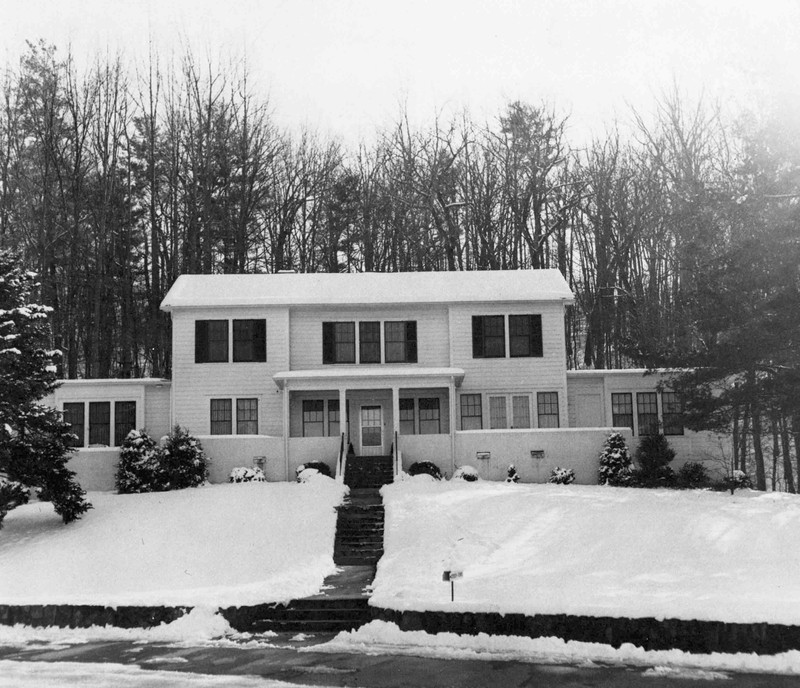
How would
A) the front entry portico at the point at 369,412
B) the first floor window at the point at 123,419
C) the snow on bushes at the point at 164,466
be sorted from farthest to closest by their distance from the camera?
the first floor window at the point at 123,419 → the front entry portico at the point at 369,412 → the snow on bushes at the point at 164,466

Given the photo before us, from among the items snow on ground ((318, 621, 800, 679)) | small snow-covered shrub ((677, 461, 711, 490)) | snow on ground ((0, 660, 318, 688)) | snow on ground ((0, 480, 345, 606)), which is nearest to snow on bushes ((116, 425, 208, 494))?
snow on ground ((0, 480, 345, 606))

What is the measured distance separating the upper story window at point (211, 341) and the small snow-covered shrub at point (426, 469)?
23.1 feet

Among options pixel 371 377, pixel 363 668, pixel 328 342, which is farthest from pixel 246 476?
pixel 363 668

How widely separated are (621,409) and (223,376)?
12.6 m

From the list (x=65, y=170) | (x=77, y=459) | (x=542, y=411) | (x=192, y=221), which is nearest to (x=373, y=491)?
(x=542, y=411)

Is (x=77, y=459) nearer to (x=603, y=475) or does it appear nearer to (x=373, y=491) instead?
(x=373, y=491)

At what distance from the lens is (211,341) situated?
96.6 feet

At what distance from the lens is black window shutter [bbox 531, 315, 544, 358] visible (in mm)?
29688

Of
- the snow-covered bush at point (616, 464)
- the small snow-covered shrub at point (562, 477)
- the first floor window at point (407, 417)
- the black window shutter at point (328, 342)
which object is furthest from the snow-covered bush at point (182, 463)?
the snow-covered bush at point (616, 464)

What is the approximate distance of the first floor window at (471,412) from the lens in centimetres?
2953

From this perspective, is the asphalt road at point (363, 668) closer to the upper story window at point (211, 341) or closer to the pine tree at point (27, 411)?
the pine tree at point (27, 411)

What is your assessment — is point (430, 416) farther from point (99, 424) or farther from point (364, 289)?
point (99, 424)

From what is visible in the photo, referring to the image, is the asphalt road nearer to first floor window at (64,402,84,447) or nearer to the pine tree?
the pine tree

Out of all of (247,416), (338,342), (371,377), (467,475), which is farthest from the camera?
(338,342)
